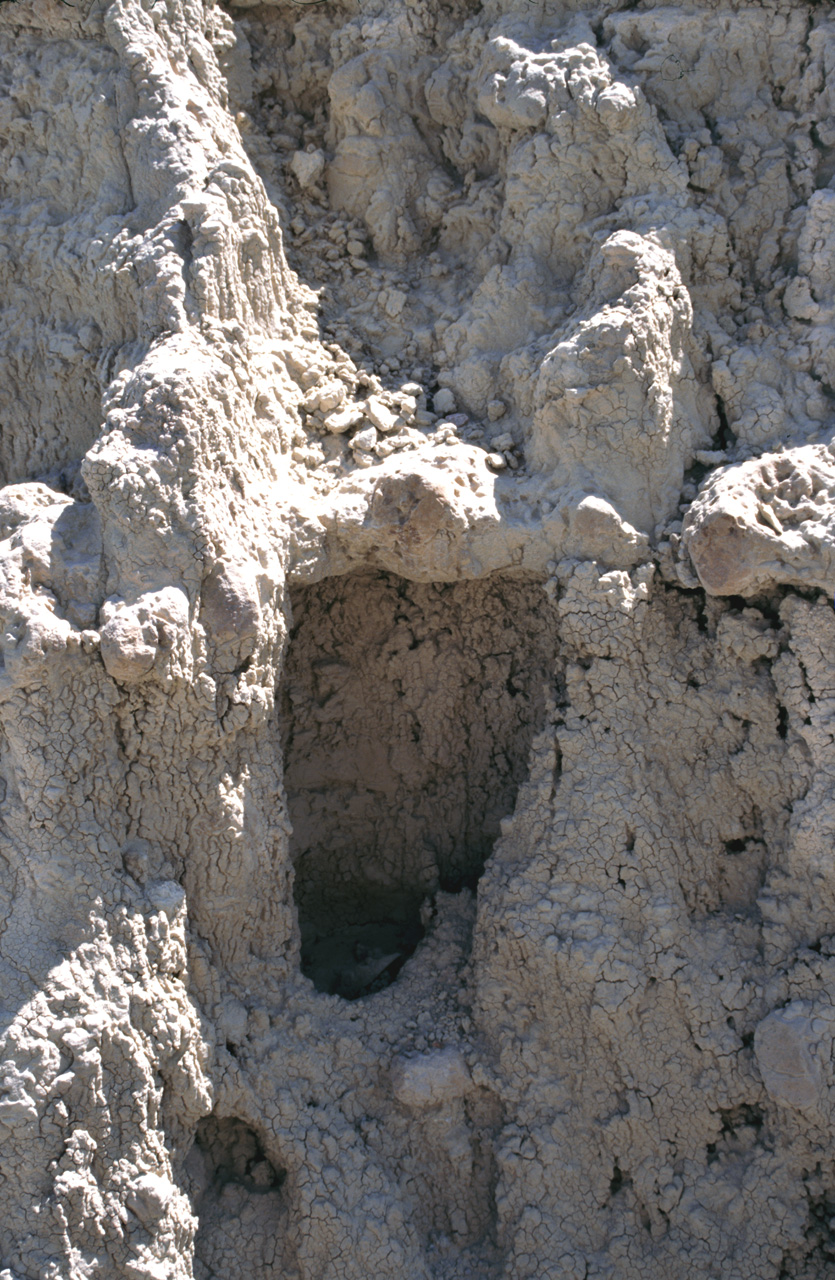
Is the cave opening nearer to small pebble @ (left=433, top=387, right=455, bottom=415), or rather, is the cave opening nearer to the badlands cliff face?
the badlands cliff face

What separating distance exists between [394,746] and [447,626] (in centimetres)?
47

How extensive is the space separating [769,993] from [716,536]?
1.26 meters

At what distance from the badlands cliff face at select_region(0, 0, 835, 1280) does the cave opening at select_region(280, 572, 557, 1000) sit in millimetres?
34

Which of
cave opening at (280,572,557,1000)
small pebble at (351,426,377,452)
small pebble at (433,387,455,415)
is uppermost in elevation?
small pebble at (433,387,455,415)

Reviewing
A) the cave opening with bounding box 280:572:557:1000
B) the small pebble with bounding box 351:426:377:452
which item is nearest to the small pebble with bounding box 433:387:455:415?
the small pebble with bounding box 351:426:377:452

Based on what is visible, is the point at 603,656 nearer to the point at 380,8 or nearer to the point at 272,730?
the point at 272,730

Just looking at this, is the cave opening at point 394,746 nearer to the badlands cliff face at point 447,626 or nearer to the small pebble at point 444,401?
the badlands cliff face at point 447,626

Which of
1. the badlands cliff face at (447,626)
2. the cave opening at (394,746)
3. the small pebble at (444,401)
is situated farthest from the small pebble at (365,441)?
the cave opening at (394,746)

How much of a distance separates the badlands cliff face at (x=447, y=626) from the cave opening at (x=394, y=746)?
0.11 ft

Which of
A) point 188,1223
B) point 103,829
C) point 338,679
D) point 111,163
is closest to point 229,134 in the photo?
point 111,163

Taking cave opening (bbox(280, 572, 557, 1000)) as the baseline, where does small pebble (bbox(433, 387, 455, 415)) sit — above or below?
above

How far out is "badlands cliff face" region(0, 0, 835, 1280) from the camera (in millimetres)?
2744

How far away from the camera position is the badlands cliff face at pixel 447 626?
274cm

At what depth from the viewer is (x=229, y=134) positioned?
3.34m
